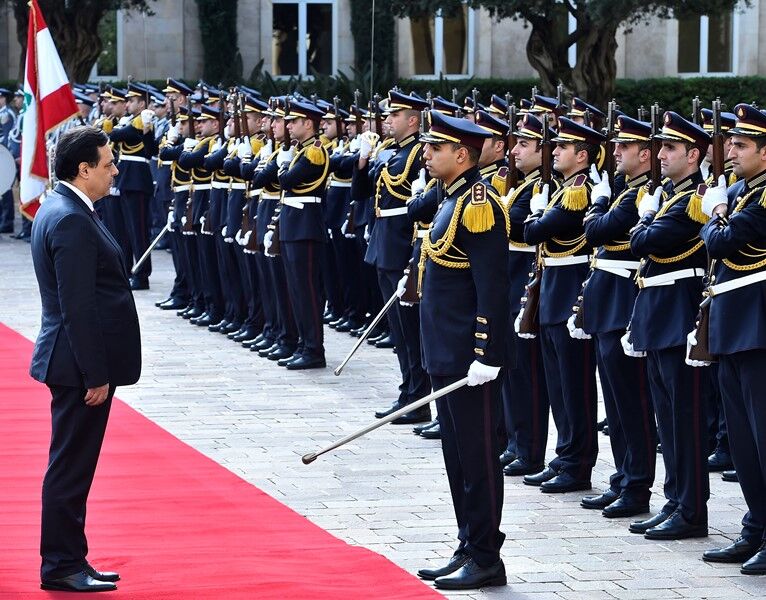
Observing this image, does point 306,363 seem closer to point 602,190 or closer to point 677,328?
point 602,190

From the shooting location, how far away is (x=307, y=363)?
1244 cm

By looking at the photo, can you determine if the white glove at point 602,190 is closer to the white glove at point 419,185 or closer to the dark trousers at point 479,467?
the dark trousers at point 479,467

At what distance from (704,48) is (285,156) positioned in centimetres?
1794

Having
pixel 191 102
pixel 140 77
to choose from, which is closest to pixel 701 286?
pixel 191 102

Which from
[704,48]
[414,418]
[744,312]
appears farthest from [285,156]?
[704,48]

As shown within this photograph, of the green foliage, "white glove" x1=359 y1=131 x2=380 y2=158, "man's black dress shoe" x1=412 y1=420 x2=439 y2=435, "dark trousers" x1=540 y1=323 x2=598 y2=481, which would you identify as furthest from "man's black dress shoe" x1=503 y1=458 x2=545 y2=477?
the green foliage

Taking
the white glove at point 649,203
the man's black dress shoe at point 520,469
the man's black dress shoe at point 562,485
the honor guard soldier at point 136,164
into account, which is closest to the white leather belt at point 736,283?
the white glove at point 649,203

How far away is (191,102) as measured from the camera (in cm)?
1493

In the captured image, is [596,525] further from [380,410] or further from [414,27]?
[414,27]

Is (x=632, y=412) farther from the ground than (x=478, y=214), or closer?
closer

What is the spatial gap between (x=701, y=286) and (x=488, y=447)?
1.48m

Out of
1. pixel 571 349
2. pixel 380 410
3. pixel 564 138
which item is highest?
pixel 564 138

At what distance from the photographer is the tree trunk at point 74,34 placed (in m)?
24.9

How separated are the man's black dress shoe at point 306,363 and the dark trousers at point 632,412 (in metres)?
4.57
